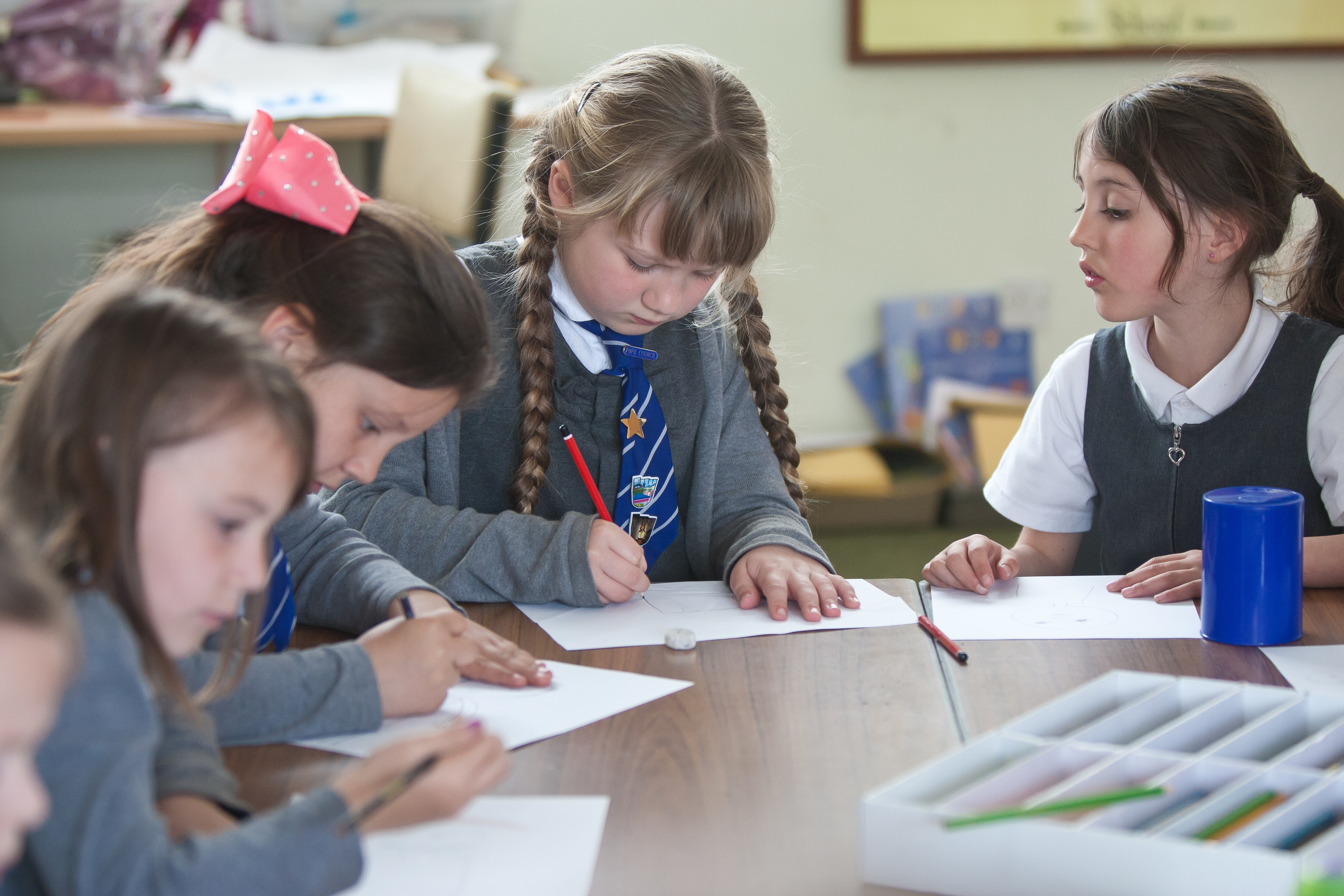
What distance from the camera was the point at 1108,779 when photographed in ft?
2.28

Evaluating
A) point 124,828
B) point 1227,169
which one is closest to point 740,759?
point 124,828

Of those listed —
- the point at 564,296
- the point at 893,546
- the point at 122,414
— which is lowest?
the point at 893,546

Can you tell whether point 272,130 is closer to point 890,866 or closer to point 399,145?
point 890,866

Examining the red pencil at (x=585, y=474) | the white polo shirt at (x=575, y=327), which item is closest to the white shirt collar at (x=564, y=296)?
the white polo shirt at (x=575, y=327)

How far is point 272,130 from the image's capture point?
103cm

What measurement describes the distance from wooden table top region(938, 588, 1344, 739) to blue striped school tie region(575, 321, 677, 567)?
422 millimetres

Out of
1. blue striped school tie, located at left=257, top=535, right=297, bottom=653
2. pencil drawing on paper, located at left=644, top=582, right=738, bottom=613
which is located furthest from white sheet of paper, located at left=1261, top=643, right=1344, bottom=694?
blue striped school tie, located at left=257, top=535, right=297, bottom=653

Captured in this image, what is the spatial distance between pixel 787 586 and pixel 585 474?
26 centimetres

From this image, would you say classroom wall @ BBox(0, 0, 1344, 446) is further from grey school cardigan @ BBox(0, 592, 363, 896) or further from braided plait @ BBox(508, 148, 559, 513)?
grey school cardigan @ BBox(0, 592, 363, 896)

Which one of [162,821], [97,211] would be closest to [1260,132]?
[162,821]

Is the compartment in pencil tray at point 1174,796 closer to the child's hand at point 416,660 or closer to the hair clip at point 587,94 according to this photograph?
the child's hand at point 416,660

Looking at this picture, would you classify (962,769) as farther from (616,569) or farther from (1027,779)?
(616,569)

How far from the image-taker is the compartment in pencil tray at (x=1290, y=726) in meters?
0.76

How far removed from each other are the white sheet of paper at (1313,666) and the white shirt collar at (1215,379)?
15.5 inches
